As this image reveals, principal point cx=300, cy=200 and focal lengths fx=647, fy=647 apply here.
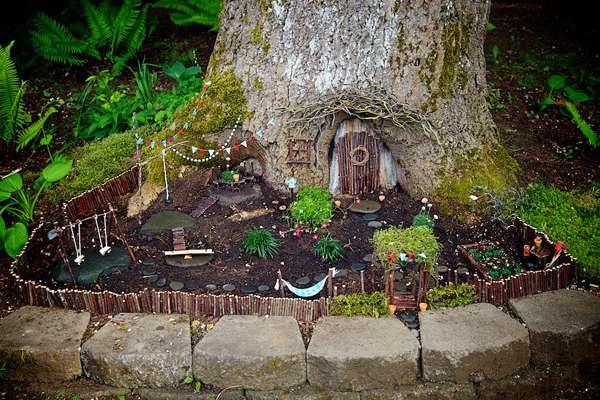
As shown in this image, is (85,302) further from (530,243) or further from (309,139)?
(530,243)

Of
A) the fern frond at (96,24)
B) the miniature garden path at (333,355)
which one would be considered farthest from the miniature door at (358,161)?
the fern frond at (96,24)

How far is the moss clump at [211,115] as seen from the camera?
6242 millimetres

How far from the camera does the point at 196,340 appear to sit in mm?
4832

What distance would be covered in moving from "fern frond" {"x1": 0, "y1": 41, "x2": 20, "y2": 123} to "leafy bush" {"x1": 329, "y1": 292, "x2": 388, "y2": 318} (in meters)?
4.29

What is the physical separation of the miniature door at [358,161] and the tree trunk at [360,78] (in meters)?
0.02

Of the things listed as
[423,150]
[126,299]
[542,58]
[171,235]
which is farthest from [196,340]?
[542,58]

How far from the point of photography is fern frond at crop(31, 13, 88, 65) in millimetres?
8281

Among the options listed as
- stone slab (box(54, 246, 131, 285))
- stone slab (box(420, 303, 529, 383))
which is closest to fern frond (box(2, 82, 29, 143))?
stone slab (box(54, 246, 131, 285))

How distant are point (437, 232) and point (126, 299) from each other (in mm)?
2808

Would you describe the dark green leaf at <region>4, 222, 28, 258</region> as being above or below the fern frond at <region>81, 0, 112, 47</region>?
below

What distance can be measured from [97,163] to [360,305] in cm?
333

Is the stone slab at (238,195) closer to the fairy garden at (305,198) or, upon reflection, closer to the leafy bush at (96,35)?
the fairy garden at (305,198)

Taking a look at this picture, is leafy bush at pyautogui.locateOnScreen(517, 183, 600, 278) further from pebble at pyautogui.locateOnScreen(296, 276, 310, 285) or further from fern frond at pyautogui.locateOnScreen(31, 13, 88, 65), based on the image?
fern frond at pyautogui.locateOnScreen(31, 13, 88, 65)

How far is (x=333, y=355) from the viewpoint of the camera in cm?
458
